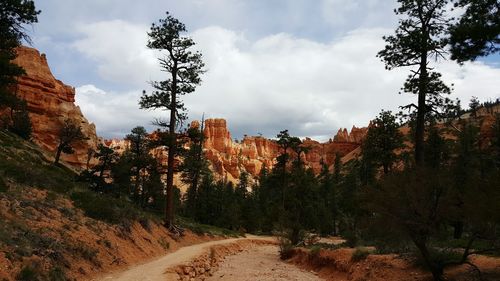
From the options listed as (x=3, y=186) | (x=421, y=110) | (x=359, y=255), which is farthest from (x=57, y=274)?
(x=421, y=110)

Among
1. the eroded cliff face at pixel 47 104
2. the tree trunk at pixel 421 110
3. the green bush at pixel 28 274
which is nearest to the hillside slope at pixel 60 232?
the green bush at pixel 28 274

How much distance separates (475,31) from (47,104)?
84.6 meters

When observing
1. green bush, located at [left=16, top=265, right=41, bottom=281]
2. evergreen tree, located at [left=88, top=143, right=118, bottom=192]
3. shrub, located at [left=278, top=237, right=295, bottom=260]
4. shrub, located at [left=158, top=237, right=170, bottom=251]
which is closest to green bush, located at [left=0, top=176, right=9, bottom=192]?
green bush, located at [left=16, top=265, right=41, bottom=281]

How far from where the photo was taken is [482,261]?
1064cm

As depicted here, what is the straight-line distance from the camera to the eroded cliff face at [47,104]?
75.4 meters

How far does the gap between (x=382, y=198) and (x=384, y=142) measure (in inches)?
904

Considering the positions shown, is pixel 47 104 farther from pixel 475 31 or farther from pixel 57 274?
pixel 475 31

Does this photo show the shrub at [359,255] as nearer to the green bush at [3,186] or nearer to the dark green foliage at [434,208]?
the dark green foliage at [434,208]

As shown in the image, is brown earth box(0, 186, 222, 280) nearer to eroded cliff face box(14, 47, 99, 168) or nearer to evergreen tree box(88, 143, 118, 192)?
evergreen tree box(88, 143, 118, 192)

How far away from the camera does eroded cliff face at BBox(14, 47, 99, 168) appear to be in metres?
75.4

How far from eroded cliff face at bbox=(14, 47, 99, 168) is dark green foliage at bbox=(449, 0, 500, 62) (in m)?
73.3

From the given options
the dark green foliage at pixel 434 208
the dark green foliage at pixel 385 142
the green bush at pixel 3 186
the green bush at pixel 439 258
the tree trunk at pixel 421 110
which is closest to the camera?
the dark green foliage at pixel 434 208

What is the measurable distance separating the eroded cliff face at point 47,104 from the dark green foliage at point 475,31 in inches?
2886

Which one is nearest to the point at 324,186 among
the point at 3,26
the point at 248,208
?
the point at 248,208
